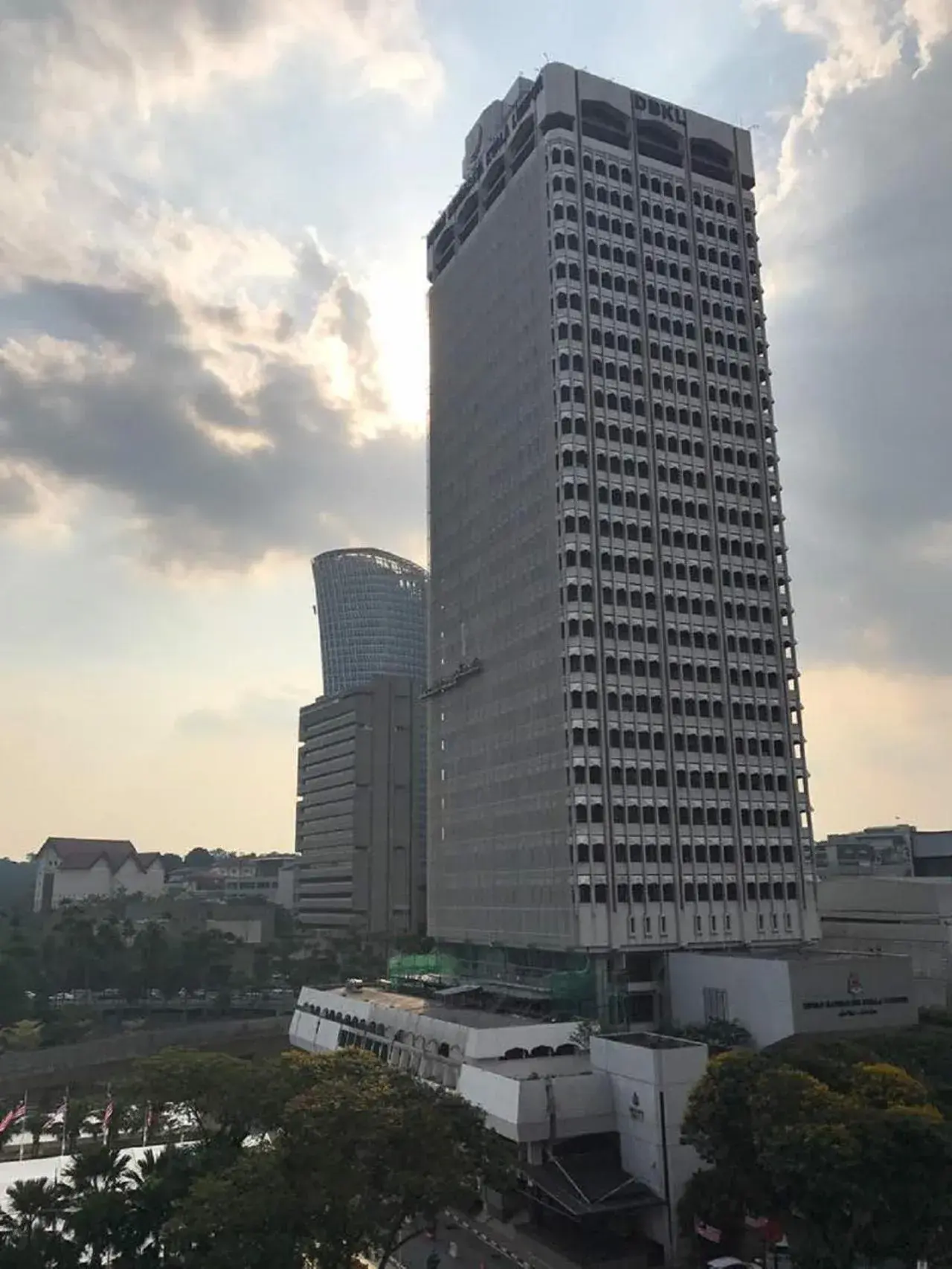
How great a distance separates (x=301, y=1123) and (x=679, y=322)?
9772 centimetres

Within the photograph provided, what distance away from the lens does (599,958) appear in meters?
99.4

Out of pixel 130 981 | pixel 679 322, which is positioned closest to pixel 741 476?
pixel 679 322

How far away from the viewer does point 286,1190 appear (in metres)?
44.8

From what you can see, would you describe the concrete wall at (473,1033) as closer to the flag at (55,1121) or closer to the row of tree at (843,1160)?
the flag at (55,1121)

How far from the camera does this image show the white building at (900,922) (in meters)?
110

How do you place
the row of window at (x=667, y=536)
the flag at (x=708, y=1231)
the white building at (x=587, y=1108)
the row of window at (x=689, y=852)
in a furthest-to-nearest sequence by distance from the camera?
the row of window at (x=667, y=536), the row of window at (x=689, y=852), the white building at (x=587, y=1108), the flag at (x=708, y=1231)

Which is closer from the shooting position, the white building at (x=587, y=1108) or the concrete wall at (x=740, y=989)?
the white building at (x=587, y=1108)

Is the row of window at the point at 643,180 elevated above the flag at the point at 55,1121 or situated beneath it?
elevated above

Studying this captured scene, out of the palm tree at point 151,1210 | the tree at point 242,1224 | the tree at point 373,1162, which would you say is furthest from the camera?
the palm tree at point 151,1210

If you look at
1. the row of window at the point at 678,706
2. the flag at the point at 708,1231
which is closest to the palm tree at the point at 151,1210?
the flag at the point at 708,1231

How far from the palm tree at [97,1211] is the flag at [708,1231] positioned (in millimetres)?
33113

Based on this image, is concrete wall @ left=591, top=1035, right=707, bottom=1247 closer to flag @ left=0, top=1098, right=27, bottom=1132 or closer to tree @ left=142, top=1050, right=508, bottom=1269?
tree @ left=142, top=1050, right=508, bottom=1269

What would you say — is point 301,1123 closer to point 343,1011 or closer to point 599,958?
point 599,958

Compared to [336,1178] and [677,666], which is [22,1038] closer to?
[677,666]
